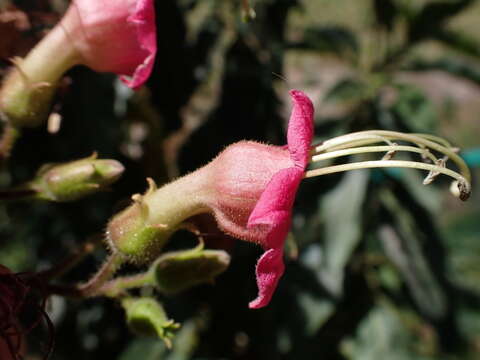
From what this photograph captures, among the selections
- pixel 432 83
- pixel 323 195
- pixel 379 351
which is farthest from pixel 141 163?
pixel 432 83

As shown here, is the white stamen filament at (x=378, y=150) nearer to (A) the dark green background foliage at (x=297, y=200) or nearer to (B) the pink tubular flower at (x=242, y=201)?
(B) the pink tubular flower at (x=242, y=201)

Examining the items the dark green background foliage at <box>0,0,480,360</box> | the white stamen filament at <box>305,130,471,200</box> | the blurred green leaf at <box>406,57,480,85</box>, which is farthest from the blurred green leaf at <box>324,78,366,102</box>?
the white stamen filament at <box>305,130,471,200</box>

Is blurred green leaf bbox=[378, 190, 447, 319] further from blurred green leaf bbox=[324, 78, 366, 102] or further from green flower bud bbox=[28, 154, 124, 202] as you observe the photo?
green flower bud bbox=[28, 154, 124, 202]

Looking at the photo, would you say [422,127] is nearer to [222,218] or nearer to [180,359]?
[180,359]

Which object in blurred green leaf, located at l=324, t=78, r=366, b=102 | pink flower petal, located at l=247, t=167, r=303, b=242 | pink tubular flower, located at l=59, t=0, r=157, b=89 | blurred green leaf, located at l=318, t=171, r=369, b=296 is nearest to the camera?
pink flower petal, located at l=247, t=167, r=303, b=242

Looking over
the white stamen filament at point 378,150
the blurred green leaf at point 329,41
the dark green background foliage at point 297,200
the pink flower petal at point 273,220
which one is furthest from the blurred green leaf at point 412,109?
the pink flower petal at point 273,220

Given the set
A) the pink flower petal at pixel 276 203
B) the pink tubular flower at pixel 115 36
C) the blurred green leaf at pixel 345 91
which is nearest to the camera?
the pink flower petal at pixel 276 203
